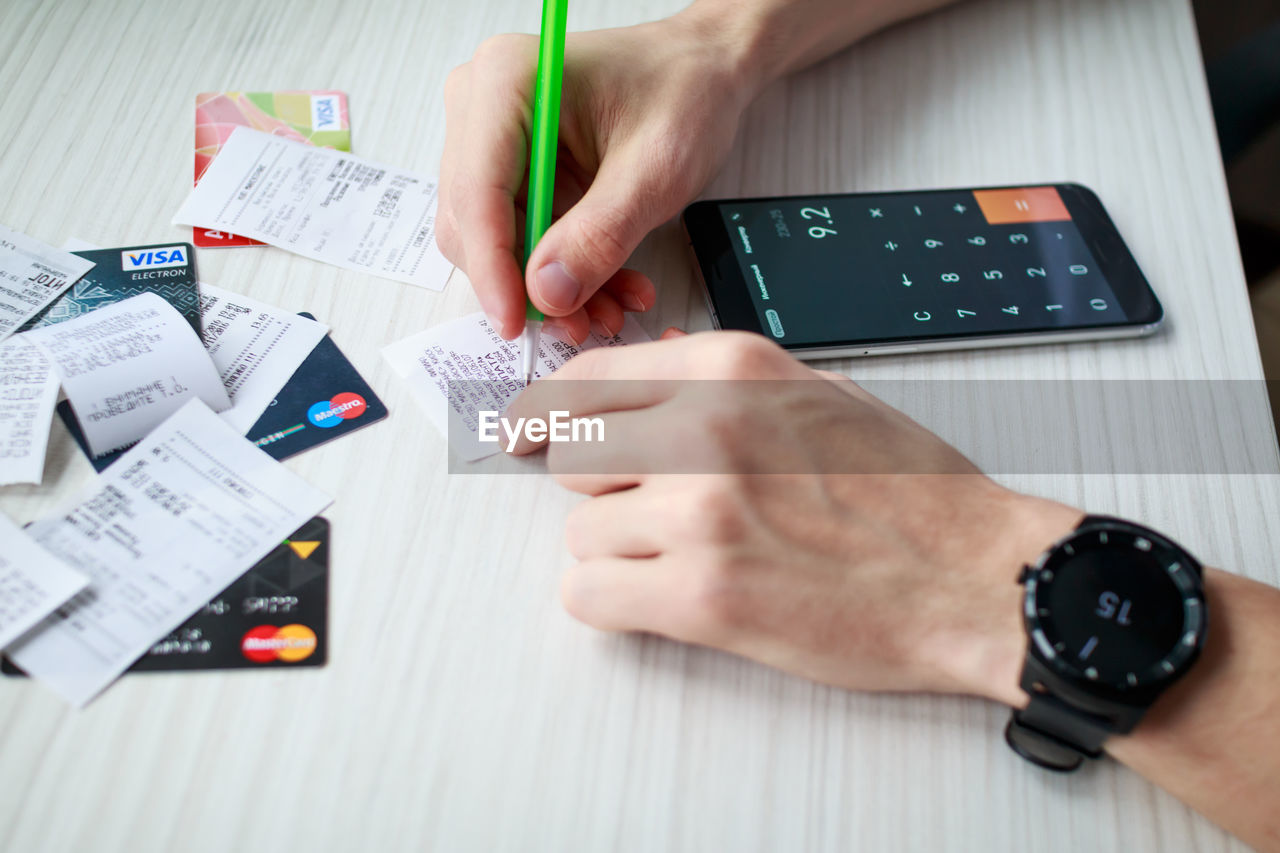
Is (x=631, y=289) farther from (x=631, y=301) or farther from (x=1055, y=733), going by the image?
(x=1055, y=733)

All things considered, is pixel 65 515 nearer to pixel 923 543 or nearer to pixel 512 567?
pixel 512 567

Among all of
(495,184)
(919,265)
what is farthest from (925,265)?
(495,184)

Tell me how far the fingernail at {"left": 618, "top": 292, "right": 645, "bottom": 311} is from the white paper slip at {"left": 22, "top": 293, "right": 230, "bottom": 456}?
29 centimetres

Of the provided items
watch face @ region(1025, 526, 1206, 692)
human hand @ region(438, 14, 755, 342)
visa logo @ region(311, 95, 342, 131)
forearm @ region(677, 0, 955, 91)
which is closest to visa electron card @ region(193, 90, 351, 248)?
visa logo @ region(311, 95, 342, 131)

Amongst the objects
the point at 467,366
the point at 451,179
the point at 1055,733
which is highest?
the point at 451,179

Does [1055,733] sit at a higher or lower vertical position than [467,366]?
lower

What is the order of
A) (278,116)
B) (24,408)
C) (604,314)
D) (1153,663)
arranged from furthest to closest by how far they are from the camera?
(278,116)
(604,314)
(24,408)
(1153,663)

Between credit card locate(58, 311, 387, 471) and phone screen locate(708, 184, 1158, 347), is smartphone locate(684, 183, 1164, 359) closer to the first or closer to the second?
phone screen locate(708, 184, 1158, 347)

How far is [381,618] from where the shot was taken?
51cm

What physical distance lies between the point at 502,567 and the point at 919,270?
0.40m

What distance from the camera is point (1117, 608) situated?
0.47 meters

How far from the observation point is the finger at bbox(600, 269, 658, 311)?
67 cm

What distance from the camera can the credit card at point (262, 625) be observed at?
483mm

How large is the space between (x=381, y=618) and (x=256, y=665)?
0.07 m
